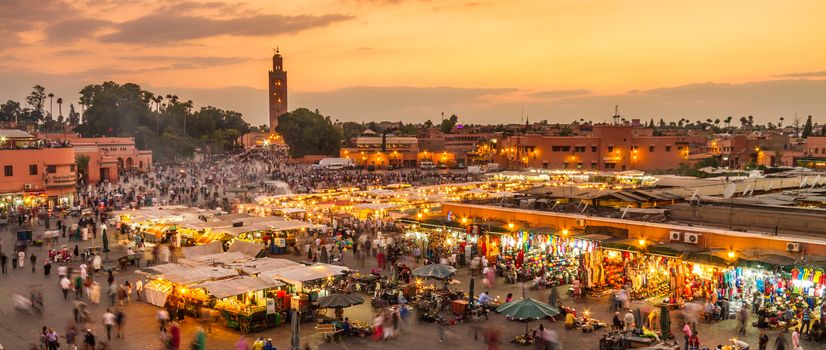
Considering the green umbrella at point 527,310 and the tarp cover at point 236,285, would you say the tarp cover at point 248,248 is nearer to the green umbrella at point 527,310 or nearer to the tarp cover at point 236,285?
the tarp cover at point 236,285

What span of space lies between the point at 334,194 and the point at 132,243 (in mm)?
12008

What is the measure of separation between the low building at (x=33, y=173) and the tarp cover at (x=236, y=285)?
2630cm

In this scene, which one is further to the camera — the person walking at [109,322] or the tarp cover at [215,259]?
the tarp cover at [215,259]

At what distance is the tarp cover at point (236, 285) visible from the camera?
15125 mm

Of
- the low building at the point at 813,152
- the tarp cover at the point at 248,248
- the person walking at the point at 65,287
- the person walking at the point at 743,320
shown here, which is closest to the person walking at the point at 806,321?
the person walking at the point at 743,320

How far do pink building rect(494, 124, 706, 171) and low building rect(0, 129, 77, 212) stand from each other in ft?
139

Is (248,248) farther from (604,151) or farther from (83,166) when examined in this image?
(604,151)

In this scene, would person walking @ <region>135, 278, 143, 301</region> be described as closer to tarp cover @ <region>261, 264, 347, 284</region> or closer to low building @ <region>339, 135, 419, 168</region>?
tarp cover @ <region>261, 264, 347, 284</region>

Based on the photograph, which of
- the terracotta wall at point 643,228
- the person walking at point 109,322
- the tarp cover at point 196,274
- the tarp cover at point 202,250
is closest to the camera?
the person walking at point 109,322

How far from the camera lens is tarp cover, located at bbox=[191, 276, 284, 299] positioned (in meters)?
A: 15.1

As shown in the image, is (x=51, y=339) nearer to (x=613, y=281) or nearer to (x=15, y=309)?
(x=15, y=309)

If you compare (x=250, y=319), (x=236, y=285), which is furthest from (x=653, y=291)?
(x=236, y=285)

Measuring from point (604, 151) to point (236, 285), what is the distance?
5473 centimetres

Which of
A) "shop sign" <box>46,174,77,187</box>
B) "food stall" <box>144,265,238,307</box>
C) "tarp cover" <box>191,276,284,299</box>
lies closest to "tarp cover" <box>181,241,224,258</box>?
"food stall" <box>144,265,238,307</box>
